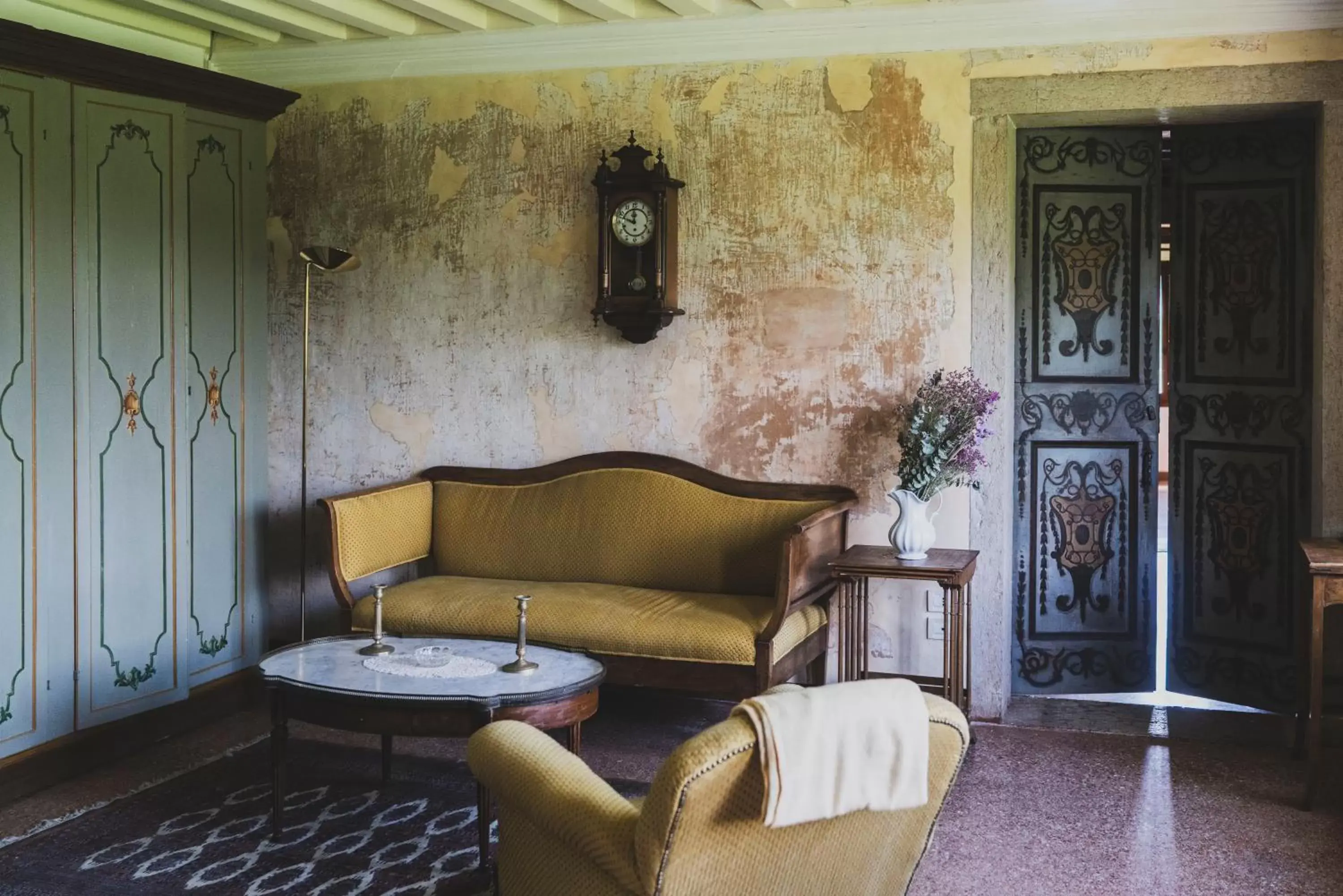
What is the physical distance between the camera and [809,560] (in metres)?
4.70

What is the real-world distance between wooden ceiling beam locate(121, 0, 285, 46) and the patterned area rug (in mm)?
2990

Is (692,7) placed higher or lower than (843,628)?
higher

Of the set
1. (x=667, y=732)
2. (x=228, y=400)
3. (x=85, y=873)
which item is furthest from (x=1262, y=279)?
(x=85, y=873)

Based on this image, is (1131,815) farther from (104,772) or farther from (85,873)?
(104,772)

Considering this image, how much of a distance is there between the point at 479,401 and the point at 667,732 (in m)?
1.70

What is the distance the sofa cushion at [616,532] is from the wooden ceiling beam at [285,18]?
200 cm

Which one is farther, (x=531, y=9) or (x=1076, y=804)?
(x=531, y=9)

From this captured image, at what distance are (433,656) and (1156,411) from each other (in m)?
3.23

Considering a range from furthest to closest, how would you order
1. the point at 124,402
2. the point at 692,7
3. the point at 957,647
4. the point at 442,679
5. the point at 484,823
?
the point at 692,7 < the point at 124,402 < the point at 957,647 < the point at 442,679 < the point at 484,823

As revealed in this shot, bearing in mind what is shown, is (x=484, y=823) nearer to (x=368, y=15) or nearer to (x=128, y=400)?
(x=128, y=400)

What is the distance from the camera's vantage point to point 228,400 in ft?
17.8

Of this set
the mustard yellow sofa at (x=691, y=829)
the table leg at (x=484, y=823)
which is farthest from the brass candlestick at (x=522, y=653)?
the mustard yellow sofa at (x=691, y=829)

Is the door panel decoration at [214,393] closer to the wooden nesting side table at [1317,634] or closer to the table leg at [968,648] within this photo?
the table leg at [968,648]

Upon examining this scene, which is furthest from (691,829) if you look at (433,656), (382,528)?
(382,528)
